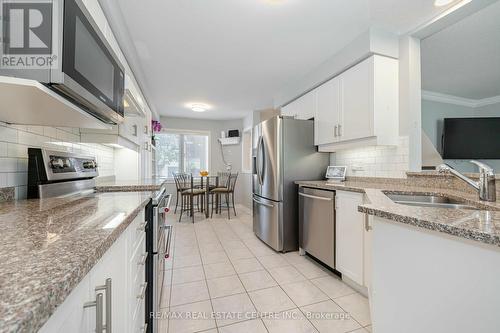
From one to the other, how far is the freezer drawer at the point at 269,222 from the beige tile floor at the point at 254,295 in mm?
124

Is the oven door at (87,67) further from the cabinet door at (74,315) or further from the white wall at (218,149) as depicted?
the white wall at (218,149)

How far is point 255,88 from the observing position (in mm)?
3537

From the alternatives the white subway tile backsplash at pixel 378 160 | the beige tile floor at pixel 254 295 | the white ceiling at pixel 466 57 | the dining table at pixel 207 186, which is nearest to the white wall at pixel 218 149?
the dining table at pixel 207 186

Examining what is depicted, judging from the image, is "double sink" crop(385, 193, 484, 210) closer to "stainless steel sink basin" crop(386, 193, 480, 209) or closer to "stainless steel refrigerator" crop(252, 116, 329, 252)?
"stainless steel sink basin" crop(386, 193, 480, 209)

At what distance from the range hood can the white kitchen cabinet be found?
2372mm

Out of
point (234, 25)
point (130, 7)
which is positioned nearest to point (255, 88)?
point (234, 25)

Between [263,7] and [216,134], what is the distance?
4.29m

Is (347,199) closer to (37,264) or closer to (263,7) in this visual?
(263,7)

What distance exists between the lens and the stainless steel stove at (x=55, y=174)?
1.12 meters

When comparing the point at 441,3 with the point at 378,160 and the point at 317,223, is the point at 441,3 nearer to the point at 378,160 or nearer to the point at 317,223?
the point at 378,160

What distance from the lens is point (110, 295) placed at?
56 cm

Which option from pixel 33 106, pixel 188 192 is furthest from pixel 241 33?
pixel 188 192

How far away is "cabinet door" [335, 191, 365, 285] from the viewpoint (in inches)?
70.7

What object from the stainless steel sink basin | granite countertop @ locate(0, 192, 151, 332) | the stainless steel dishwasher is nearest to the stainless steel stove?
granite countertop @ locate(0, 192, 151, 332)
